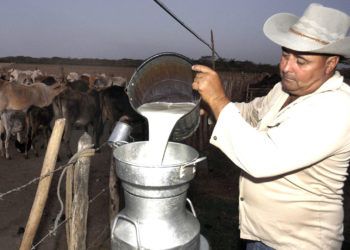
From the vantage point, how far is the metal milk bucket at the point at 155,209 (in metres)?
1.68

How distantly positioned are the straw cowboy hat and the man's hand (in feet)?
1.40

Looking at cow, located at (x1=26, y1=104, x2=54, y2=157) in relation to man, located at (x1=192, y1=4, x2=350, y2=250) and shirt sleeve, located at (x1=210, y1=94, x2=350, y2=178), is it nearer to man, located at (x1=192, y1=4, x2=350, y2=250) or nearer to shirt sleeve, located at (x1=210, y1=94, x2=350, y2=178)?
man, located at (x1=192, y1=4, x2=350, y2=250)

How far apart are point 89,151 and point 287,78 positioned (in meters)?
1.58

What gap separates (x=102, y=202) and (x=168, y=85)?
4.11 meters

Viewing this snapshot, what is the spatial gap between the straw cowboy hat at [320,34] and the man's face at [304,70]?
0.19 ft

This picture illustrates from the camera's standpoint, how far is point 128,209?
74.1 inches

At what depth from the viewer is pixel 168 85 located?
94.2 inches

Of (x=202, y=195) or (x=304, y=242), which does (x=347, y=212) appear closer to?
(x=202, y=195)

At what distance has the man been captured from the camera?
5.38 ft

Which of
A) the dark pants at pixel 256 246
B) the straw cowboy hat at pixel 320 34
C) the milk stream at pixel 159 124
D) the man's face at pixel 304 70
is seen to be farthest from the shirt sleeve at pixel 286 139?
the dark pants at pixel 256 246

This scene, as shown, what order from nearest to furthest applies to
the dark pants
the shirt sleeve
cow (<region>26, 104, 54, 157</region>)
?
the shirt sleeve
the dark pants
cow (<region>26, 104, 54, 157</region>)

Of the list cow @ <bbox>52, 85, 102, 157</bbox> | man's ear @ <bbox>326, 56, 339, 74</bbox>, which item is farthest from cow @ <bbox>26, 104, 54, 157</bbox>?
man's ear @ <bbox>326, 56, 339, 74</bbox>

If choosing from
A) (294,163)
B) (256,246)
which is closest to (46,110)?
(256,246)

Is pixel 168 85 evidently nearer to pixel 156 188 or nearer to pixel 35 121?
pixel 156 188
